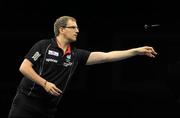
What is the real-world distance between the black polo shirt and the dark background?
1743 mm

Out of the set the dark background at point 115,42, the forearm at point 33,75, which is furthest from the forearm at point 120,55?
the dark background at point 115,42

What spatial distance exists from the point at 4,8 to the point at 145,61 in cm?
180

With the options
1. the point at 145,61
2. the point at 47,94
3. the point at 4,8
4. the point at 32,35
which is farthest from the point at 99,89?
the point at 47,94

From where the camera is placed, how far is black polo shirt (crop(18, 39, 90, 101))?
149 inches

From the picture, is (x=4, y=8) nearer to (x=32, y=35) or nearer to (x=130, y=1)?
(x=32, y=35)

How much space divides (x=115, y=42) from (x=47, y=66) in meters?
1.87

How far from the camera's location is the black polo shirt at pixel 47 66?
149 inches

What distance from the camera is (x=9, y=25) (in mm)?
5664

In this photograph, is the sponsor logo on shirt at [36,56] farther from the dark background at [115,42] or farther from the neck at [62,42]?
the dark background at [115,42]

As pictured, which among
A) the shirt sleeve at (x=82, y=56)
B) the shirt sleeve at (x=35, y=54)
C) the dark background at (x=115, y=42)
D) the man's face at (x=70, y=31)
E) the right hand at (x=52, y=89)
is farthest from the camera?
the dark background at (x=115, y=42)

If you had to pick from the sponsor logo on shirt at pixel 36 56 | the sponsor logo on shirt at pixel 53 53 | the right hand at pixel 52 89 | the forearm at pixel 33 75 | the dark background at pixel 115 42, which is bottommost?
the dark background at pixel 115 42

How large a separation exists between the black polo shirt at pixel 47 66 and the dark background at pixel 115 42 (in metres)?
1.74

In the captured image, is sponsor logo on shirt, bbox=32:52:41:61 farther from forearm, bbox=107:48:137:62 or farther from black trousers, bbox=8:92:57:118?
forearm, bbox=107:48:137:62

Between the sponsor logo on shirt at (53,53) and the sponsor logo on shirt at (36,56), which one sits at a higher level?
the sponsor logo on shirt at (36,56)
